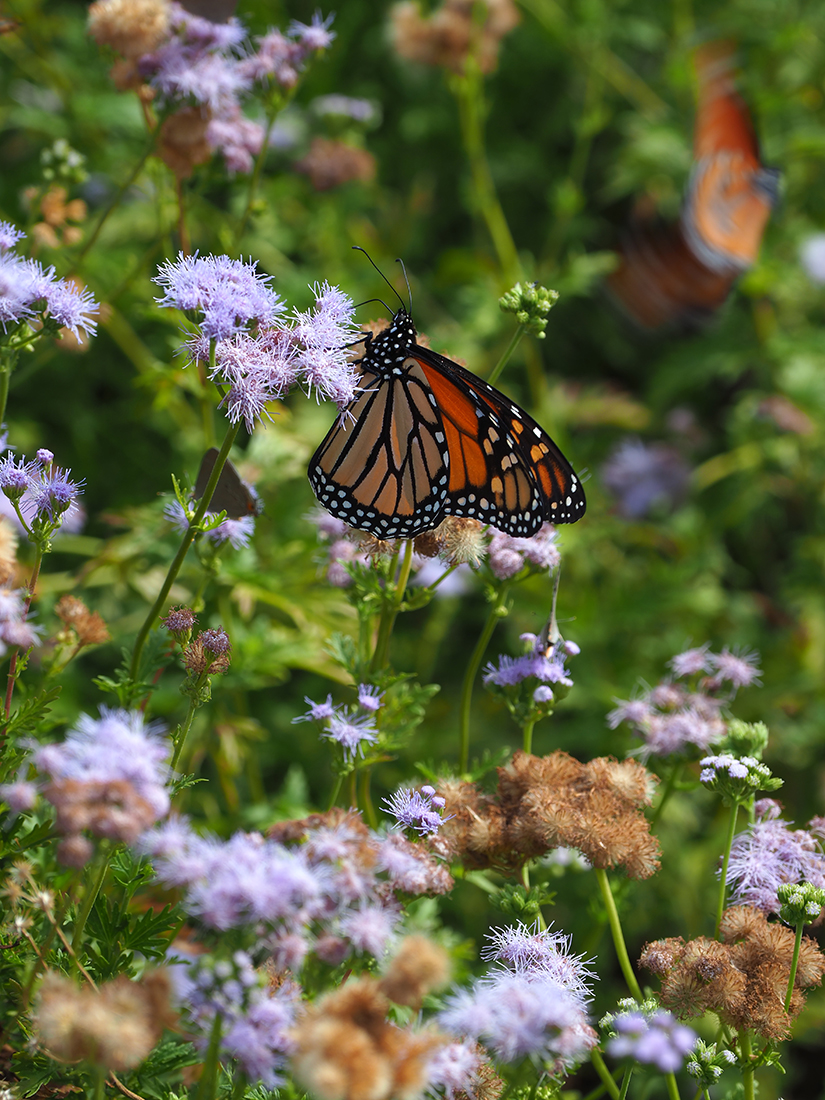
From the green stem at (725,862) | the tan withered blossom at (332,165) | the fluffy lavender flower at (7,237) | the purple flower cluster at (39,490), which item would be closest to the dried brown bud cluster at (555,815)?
the green stem at (725,862)

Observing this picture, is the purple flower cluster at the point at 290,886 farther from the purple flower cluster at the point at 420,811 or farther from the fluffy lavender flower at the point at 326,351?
the fluffy lavender flower at the point at 326,351

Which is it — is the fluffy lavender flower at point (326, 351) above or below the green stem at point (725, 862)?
above

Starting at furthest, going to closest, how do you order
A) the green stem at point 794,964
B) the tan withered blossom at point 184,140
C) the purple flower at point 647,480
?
the purple flower at point 647,480 → the tan withered blossom at point 184,140 → the green stem at point 794,964

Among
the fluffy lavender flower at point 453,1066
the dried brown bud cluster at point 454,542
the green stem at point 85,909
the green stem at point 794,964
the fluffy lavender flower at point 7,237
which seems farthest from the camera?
the dried brown bud cluster at point 454,542

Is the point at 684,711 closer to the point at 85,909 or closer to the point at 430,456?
the point at 430,456

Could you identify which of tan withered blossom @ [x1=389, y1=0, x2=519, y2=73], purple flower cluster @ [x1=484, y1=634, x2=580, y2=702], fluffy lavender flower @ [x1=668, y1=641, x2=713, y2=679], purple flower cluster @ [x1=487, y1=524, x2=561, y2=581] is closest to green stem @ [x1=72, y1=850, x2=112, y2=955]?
purple flower cluster @ [x1=484, y1=634, x2=580, y2=702]

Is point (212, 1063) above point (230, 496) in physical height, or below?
below

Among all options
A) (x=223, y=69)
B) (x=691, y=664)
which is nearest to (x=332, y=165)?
(x=223, y=69)
